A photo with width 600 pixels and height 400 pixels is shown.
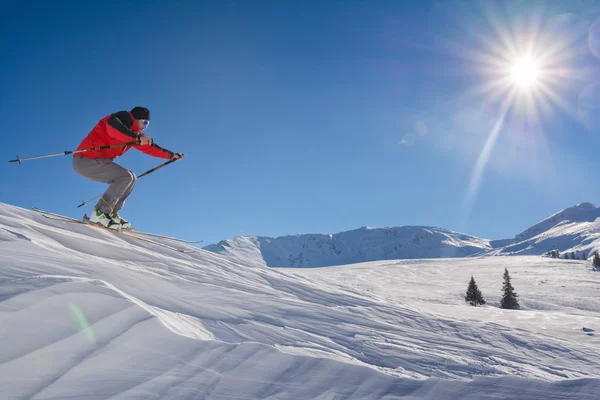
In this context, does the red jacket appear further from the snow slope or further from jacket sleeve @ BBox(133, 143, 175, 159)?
the snow slope

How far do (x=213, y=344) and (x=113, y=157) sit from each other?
18.3 ft

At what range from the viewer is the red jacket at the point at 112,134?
6590 mm

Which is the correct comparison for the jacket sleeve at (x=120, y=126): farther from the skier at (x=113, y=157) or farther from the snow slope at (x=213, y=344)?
the snow slope at (x=213, y=344)

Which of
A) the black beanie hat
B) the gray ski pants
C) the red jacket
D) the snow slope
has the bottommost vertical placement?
the snow slope

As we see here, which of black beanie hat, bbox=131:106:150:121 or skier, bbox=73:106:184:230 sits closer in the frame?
skier, bbox=73:106:184:230

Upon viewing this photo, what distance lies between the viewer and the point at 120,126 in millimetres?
6555

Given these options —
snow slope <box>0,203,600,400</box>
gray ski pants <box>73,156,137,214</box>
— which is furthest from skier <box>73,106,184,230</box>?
snow slope <box>0,203,600,400</box>

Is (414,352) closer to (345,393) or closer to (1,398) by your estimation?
(345,393)

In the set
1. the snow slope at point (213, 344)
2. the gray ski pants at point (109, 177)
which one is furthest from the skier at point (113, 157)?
the snow slope at point (213, 344)

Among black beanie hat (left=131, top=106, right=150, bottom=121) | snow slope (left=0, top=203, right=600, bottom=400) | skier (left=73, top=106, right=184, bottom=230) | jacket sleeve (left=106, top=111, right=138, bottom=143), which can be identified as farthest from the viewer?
black beanie hat (left=131, top=106, right=150, bottom=121)

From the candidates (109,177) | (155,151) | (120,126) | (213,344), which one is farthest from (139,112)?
(213,344)

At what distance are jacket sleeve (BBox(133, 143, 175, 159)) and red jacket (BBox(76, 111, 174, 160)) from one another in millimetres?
34

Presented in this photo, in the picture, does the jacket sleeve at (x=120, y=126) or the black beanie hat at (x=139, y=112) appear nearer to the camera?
the jacket sleeve at (x=120, y=126)

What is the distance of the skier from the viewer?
6699 mm
